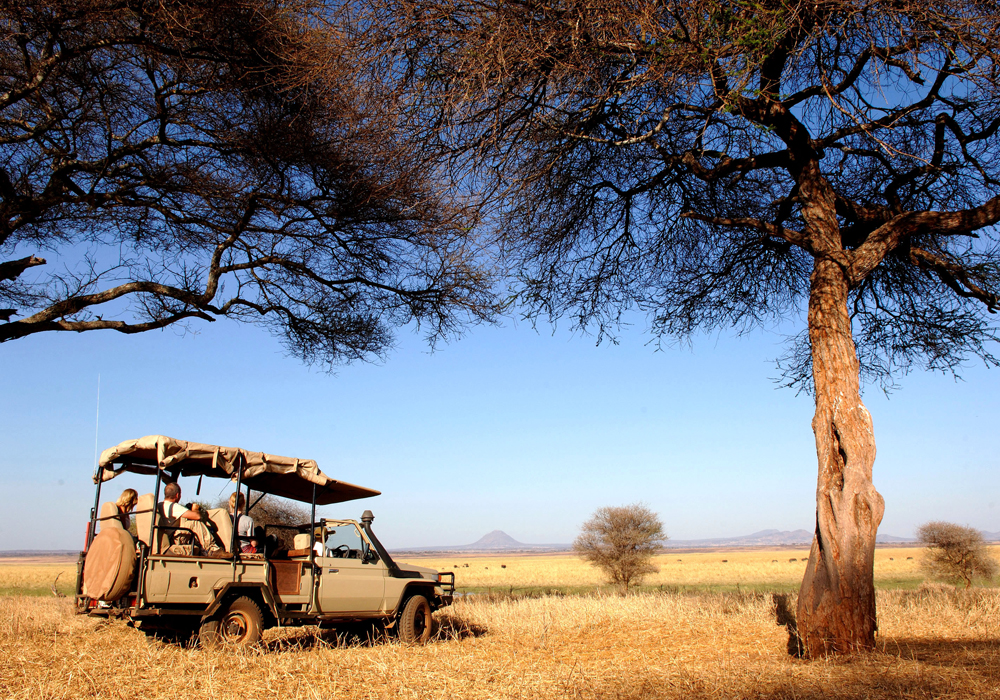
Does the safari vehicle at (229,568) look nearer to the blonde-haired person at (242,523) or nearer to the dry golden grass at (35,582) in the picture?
the blonde-haired person at (242,523)

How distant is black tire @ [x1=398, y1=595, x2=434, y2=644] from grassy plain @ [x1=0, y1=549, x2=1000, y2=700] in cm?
27

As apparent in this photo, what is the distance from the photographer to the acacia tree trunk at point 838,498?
721 centimetres

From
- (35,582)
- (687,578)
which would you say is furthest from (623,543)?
(35,582)

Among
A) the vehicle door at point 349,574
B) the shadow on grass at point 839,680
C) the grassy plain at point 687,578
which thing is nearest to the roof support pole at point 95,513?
the vehicle door at point 349,574

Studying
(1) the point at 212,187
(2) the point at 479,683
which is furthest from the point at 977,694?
(1) the point at 212,187

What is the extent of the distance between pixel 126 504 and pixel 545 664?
16.8 feet

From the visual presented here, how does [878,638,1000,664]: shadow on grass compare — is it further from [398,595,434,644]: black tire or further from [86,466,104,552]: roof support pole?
[86,466,104,552]: roof support pole

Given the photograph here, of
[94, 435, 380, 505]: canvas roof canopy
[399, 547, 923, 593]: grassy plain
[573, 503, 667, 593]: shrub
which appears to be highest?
[94, 435, 380, 505]: canvas roof canopy

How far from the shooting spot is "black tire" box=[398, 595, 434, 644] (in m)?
9.95

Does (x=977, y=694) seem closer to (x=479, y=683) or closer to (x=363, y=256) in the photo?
(x=479, y=683)

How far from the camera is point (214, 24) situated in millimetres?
8812

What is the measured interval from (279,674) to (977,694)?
5624 mm

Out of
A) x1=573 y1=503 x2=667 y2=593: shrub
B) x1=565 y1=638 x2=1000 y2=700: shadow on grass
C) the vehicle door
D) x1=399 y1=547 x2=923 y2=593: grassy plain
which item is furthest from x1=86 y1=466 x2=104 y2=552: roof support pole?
x1=573 y1=503 x2=667 y2=593: shrub

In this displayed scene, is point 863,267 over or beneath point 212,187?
beneath
